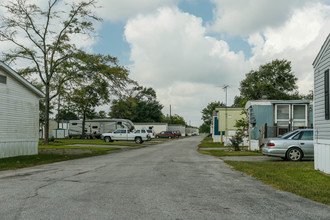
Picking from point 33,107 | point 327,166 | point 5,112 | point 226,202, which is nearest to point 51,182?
point 226,202

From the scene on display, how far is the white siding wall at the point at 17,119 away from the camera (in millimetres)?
19375

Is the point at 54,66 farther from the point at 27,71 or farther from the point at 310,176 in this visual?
the point at 310,176

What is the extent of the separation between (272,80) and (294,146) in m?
57.7

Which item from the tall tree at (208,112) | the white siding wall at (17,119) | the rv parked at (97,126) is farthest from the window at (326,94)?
the tall tree at (208,112)

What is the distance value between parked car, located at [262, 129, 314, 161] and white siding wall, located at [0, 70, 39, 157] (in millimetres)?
14300

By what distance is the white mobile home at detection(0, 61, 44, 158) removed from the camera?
63.6 ft

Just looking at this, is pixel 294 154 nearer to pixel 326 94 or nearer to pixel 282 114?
pixel 326 94

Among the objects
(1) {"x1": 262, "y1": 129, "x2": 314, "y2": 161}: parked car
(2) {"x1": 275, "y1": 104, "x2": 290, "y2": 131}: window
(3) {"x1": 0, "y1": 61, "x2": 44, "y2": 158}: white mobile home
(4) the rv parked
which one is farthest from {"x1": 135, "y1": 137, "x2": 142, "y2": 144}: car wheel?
(1) {"x1": 262, "y1": 129, "x2": 314, "y2": 161}: parked car

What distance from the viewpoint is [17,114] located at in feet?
67.6

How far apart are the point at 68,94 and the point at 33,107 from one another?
31.3 ft

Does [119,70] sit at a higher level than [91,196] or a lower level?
higher

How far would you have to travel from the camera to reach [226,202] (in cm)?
659

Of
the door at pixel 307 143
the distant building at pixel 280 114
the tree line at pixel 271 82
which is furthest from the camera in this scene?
the tree line at pixel 271 82

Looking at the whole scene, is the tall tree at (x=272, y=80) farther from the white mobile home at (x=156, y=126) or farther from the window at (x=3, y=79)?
the window at (x=3, y=79)
